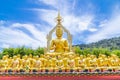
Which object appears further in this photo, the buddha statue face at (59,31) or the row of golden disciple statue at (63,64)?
the buddha statue face at (59,31)

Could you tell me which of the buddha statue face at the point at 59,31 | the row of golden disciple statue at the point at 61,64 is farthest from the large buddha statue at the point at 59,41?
the row of golden disciple statue at the point at 61,64

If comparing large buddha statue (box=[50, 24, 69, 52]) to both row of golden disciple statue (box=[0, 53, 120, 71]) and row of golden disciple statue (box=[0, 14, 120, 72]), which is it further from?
row of golden disciple statue (box=[0, 53, 120, 71])

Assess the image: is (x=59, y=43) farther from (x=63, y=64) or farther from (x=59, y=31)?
(x=63, y=64)

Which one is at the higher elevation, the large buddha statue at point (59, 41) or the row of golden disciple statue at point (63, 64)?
the large buddha statue at point (59, 41)

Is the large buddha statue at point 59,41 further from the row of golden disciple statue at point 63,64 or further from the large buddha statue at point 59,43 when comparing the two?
the row of golden disciple statue at point 63,64

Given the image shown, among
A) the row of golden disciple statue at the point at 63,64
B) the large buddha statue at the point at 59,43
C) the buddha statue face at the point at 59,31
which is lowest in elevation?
the row of golden disciple statue at the point at 63,64

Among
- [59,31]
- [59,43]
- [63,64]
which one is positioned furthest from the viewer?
[59,31]

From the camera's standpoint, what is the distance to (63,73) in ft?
29.0

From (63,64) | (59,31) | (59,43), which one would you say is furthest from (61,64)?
(59,31)

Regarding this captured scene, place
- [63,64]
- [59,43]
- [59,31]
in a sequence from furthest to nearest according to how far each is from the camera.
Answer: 1. [59,31]
2. [59,43]
3. [63,64]

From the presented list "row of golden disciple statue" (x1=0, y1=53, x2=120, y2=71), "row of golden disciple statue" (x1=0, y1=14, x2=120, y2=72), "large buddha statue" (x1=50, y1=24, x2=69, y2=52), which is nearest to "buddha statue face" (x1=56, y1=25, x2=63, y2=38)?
"large buddha statue" (x1=50, y1=24, x2=69, y2=52)

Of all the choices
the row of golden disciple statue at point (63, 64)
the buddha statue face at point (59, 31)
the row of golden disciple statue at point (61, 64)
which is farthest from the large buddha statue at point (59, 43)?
the row of golden disciple statue at point (63, 64)

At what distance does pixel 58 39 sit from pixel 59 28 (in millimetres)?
491

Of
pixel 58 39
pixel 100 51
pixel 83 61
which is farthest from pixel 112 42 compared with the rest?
pixel 83 61
